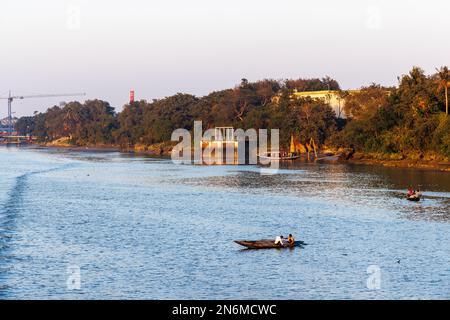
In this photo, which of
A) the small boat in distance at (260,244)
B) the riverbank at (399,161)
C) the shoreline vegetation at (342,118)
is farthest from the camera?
the shoreline vegetation at (342,118)

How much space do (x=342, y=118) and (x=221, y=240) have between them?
9752 centimetres

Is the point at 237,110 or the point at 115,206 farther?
the point at 237,110

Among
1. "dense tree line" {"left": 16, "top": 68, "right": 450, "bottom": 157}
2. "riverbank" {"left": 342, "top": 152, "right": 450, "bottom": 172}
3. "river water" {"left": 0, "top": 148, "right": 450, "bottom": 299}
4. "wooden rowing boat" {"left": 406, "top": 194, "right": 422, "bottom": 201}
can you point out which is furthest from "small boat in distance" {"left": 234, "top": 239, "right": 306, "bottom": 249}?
"dense tree line" {"left": 16, "top": 68, "right": 450, "bottom": 157}

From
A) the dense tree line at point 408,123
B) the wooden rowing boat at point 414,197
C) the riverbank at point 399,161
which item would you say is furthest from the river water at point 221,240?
the dense tree line at point 408,123

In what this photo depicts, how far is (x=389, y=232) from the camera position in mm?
42656

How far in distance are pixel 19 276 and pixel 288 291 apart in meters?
11.8

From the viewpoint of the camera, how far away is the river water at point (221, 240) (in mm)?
29734

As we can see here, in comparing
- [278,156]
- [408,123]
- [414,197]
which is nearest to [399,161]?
[408,123]

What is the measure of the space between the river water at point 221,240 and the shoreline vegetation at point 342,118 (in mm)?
23445

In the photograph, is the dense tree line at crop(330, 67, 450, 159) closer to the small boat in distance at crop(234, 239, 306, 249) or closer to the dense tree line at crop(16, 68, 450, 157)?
the dense tree line at crop(16, 68, 450, 157)

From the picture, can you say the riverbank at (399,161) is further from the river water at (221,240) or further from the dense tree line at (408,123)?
the river water at (221,240)

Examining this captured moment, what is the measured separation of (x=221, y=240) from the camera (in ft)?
132

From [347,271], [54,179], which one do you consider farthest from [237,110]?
[347,271]
